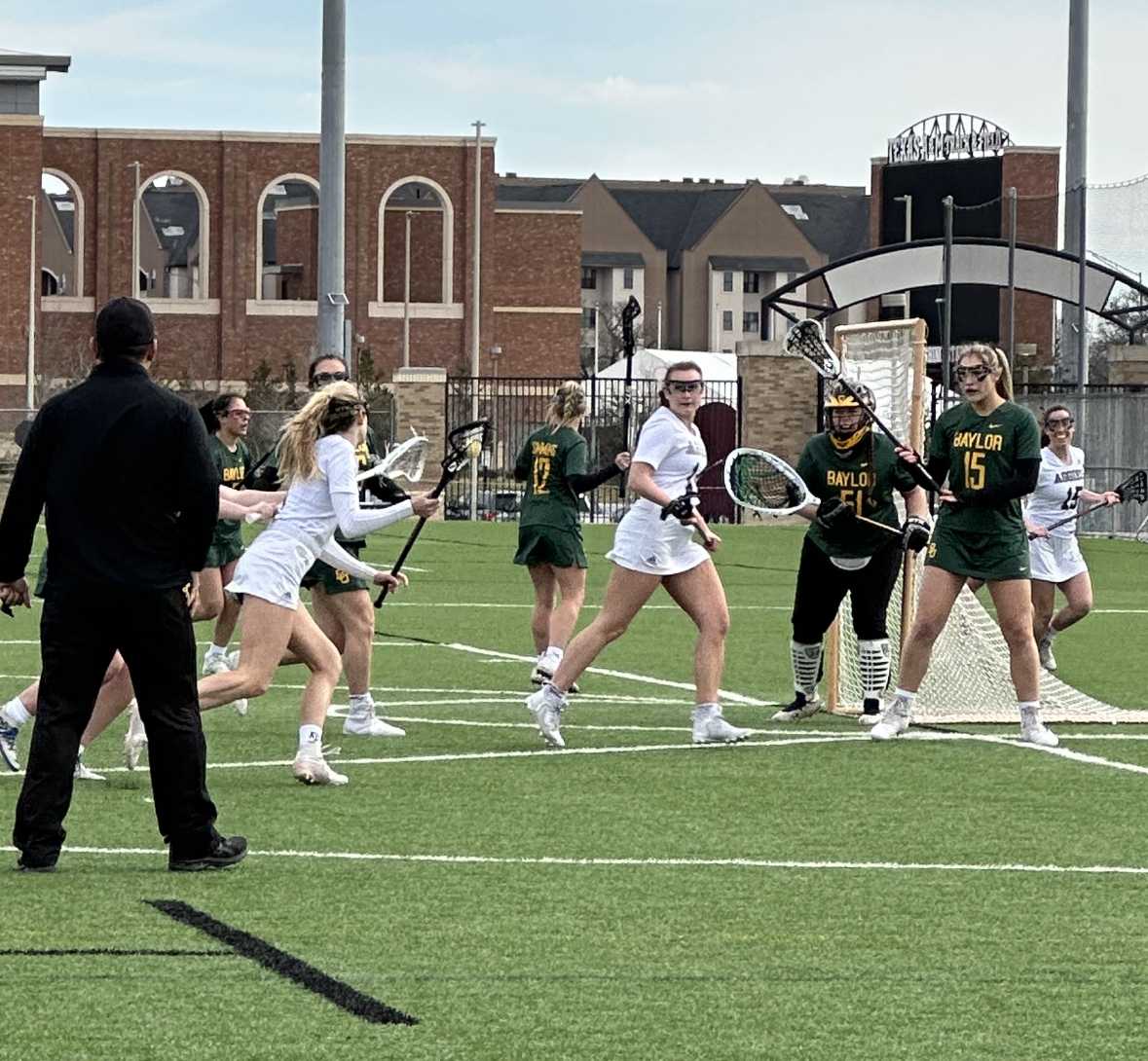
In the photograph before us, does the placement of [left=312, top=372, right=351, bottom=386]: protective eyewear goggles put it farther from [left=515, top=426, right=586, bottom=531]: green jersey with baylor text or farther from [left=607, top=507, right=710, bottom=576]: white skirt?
[left=515, top=426, right=586, bottom=531]: green jersey with baylor text

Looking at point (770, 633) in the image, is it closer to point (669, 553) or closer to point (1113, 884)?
point (669, 553)

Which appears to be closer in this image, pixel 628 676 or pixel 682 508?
pixel 682 508

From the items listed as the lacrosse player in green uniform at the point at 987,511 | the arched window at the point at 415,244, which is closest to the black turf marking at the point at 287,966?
the lacrosse player in green uniform at the point at 987,511

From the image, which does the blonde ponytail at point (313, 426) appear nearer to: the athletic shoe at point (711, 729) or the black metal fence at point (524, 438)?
the athletic shoe at point (711, 729)

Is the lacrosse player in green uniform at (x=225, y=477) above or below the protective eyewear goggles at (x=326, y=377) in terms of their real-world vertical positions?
below

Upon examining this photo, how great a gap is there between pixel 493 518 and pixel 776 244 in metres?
105

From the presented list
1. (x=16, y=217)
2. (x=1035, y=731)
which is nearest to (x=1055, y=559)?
(x=1035, y=731)

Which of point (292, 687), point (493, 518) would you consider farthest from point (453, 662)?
point (493, 518)

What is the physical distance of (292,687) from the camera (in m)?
15.7

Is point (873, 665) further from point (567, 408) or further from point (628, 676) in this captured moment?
point (628, 676)

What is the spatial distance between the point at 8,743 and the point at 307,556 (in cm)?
162

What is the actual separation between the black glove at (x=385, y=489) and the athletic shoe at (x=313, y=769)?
1.52 meters

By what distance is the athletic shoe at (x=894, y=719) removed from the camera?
12859mm

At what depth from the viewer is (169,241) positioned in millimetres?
131500
